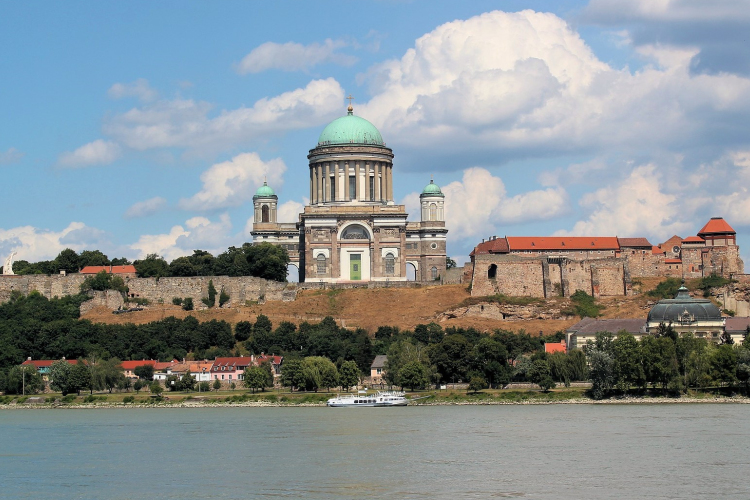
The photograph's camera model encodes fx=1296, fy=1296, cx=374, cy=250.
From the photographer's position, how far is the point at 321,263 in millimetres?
97312

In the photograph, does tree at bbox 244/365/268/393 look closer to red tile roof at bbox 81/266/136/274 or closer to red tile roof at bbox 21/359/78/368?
red tile roof at bbox 21/359/78/368

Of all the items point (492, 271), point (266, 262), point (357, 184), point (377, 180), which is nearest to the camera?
point (492, 271)

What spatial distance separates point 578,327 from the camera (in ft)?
263

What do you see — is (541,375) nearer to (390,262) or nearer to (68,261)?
(390,262)

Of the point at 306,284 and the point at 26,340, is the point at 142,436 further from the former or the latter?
the point at 306,284

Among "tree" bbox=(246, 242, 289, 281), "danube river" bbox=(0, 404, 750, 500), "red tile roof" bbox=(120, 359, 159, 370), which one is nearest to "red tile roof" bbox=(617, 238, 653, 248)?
"tree" bbox=(246, 242, 289, 281)

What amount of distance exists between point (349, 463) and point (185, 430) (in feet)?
46.8

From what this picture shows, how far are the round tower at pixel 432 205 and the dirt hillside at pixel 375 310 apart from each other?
466 inches

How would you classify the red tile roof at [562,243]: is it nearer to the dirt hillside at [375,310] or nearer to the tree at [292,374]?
the dirt hillside at [375,310]

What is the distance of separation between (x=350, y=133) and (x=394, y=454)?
59.9 meters

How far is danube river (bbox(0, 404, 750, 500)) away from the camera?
3788cm

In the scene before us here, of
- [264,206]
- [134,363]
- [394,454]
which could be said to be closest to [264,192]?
[264,206]

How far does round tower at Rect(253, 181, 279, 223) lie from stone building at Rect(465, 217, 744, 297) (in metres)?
18.3

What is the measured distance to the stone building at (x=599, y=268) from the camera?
91.3 metres
